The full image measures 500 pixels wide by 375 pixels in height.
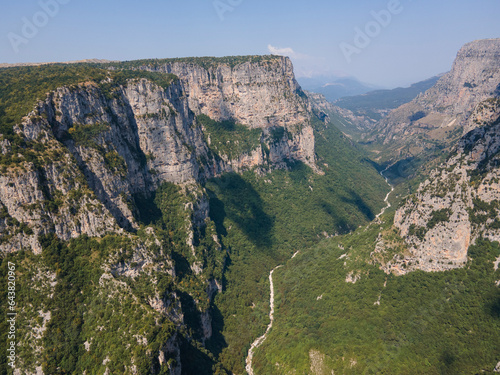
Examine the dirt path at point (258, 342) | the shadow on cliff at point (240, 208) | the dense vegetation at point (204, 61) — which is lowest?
the dirt path at point (258, 342)

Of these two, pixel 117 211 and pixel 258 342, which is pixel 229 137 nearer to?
pixel 117 211

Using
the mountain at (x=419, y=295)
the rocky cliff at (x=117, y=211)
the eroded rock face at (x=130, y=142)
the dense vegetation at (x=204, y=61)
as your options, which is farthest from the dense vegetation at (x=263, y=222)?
the dense vegetation at (x=204, y=61)

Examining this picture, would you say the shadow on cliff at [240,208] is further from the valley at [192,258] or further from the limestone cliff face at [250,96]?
the limestone cliff face at [250,96]

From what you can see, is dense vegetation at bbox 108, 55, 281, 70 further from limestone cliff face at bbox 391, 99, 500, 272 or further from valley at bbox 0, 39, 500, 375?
limestone cliff face at bbox 391, 99, 500, 272

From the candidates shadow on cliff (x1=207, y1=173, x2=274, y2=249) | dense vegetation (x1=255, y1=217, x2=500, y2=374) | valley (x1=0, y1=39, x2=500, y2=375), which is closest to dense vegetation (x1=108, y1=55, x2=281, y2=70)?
valley (x1=0, y1=39, x2=500, y2=375)

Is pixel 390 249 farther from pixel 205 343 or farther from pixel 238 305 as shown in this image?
pixel 205 343

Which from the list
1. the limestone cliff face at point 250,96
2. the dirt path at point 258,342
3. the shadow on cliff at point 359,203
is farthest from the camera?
the shadow on cliff at point 359,203

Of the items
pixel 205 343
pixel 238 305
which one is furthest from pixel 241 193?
pixel 205 343
